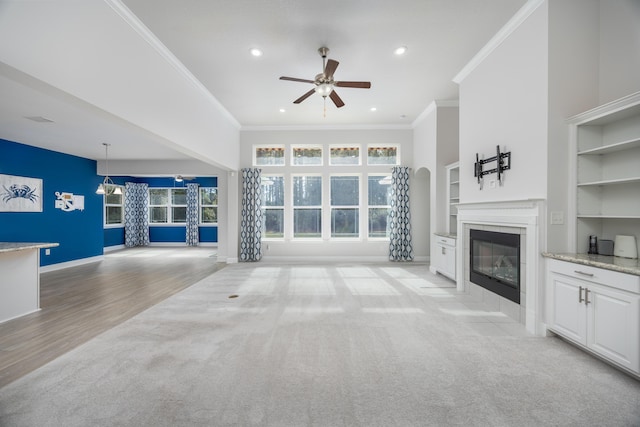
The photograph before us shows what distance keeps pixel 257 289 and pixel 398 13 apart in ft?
13.7

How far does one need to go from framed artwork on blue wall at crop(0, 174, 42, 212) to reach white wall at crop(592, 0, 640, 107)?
9532 mm

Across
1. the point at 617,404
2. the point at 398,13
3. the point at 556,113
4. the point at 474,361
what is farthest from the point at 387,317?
the point at 398,13

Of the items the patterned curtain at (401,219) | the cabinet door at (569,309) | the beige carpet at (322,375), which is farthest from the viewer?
the patterned curtain at (401,219)

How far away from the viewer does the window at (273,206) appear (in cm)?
742

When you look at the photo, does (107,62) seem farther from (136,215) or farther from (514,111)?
(136,215)

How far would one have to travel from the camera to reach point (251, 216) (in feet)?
23.0

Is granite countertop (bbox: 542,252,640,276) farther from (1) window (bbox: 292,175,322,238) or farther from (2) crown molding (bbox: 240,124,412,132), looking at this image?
(1) window (bbox: 292,175,322,238)

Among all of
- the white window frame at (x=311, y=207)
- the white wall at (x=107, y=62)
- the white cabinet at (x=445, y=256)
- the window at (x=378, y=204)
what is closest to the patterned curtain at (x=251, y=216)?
the white window frame at (x=311, y=207)

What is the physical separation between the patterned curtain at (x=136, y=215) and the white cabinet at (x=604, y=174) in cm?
1230

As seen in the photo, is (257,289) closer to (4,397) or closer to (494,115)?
(4,397)

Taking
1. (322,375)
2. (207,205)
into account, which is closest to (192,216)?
(207,205)

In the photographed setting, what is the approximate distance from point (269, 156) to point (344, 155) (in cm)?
195

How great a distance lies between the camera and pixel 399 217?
22.4ft

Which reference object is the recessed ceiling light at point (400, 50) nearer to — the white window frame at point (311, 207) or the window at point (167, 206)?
the white window frame at point (311, 207)
